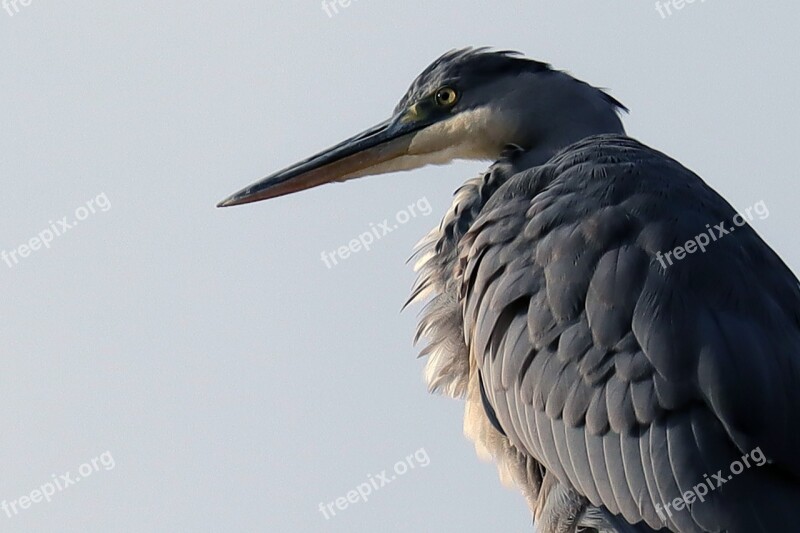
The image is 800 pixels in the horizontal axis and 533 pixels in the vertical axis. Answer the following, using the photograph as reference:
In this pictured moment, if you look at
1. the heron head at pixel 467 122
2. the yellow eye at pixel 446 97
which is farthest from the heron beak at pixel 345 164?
the yellow eye at pixel 446 97

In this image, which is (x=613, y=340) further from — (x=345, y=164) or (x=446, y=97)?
(x=345, y=164)

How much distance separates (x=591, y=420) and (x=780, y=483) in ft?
1.75

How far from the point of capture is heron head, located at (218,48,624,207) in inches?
218

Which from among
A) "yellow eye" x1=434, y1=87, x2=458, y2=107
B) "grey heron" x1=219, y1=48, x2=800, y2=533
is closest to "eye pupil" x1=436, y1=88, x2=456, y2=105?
"yellow eye" x1=434, y1=87, x2=458, y2=107

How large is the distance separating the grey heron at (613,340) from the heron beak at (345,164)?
0.53 m

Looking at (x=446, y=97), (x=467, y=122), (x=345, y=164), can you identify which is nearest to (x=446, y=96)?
(x=446, y=97)

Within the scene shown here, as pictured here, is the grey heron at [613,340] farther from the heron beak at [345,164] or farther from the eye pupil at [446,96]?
the heron beak at [345,164]

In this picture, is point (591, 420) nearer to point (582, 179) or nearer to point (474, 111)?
point (582, 179)

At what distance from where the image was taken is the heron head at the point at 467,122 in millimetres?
5547

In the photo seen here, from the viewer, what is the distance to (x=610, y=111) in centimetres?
557

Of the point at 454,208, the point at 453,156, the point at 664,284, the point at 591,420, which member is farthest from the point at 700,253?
the point at 453,156

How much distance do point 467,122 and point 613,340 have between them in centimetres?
155

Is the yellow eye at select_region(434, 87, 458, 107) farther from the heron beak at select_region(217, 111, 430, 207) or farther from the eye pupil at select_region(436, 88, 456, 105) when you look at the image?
the heron beak at select_region(217, 111, 430, 207)

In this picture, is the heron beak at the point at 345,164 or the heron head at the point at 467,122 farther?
the heron beak at the point at 345,164
